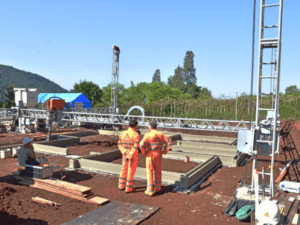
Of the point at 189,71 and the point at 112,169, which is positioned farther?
the point at 189,71

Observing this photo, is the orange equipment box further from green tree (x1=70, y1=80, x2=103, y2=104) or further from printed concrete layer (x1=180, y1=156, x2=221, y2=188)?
green tree (x1=70, y1=80, x2=103, y2=104)

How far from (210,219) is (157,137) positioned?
102 inches

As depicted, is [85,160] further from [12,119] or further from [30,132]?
[12,119]

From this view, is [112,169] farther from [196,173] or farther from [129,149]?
[196,173]

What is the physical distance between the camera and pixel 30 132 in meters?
22.4

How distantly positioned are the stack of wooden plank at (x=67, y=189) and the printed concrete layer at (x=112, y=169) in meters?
2.43

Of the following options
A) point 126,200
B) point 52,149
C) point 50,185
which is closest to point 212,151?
point 126,200

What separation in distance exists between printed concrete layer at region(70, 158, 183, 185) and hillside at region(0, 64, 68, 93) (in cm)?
15740

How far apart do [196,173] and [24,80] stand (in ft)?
591

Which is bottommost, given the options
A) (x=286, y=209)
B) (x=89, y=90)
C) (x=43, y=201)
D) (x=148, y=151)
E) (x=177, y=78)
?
(x=43, y=201)

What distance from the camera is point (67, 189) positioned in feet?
23.8

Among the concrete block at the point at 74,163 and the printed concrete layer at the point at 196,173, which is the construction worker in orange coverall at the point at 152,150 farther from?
the concrete block at the point at 74,163

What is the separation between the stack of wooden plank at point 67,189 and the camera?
6.93 m

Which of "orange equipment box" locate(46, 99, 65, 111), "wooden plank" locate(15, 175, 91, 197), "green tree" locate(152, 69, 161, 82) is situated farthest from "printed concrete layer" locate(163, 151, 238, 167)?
"green tree" locate(152, 69, 161, 82)
